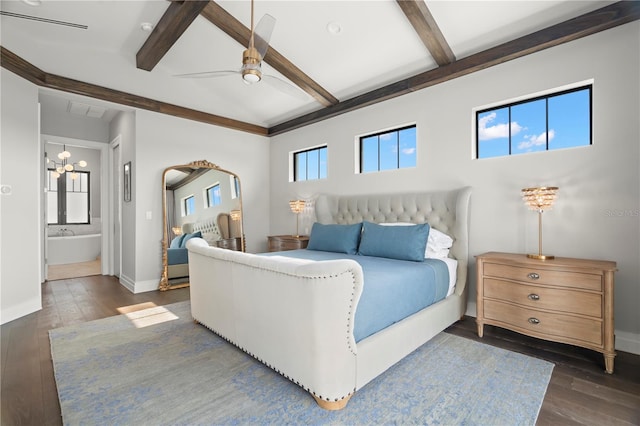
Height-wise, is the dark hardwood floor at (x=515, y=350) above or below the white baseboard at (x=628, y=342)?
below

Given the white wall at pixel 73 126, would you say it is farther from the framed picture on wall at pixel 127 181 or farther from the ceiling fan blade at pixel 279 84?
the ceiling fan blade at pixel 279 84

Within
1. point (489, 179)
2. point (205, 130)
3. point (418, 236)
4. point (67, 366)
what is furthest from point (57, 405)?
point (205, 130)

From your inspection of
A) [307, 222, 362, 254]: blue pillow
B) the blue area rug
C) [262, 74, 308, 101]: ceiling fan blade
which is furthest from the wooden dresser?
[262, 74, 308, 101]: ceiling fan blade

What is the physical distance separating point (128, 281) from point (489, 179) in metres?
5.08

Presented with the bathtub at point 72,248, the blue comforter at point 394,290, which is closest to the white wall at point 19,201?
the blue comforter at point 394,290

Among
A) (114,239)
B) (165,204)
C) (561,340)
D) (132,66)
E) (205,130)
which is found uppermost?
(132,66)

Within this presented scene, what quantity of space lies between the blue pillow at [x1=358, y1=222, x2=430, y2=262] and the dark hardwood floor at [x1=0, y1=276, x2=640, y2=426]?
835 mm

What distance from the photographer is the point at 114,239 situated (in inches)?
214

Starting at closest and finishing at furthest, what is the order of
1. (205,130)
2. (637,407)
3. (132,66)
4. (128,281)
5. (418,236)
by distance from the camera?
(637,407)
(418,236)
(132,66)
(128,281)
(205,130)

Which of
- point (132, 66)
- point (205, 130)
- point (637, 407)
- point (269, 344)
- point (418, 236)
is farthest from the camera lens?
point (205, 130)

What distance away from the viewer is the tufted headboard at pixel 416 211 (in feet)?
10.6

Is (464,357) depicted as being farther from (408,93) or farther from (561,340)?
(408,93)

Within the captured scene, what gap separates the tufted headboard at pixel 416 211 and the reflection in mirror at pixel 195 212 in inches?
63.4

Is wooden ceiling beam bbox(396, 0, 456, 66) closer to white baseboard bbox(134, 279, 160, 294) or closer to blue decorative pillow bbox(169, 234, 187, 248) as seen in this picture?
blue decorative pillow bbox(169, 234, 187, 248)
